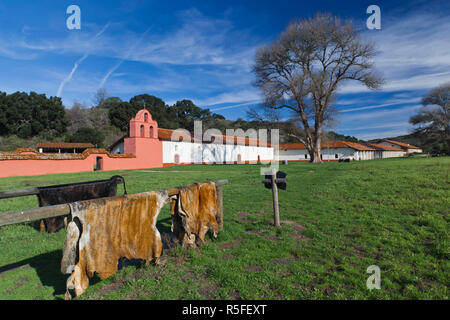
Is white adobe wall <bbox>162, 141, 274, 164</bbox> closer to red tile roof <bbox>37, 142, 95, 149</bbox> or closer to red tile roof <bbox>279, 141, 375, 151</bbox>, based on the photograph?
red tile roof <bbox>279, 141, 375, 151</bbox>

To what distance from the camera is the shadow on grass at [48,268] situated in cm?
316

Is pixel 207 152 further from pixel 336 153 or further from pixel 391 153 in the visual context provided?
pixel 391 153

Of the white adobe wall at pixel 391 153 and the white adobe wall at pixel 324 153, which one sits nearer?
the white adobe wall at pixel 324 153

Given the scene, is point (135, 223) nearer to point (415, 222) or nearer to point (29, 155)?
point (415, 222)

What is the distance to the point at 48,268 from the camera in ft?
11.9

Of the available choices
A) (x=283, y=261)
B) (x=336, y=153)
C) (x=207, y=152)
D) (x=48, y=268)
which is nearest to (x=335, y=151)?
(x=336, y=153)

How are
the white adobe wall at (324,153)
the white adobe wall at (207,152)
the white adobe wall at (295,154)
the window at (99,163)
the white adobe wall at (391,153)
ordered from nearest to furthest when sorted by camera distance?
the window at (99,163) < the white adobe wall at (207,152) < the white adobe wall at (324,153) < the white adobe wall at (295,154) < the white adobe wall at (391,153)

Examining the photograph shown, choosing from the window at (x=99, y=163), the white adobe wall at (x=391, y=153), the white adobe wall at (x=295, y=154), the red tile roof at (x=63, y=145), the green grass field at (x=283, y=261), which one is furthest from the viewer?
the white adobe wall at (x=391, y=153)

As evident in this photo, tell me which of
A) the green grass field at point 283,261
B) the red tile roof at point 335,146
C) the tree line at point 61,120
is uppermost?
the tree line at point 61,120

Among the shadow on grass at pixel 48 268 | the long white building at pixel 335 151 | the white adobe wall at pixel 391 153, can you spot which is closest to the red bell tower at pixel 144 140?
the shadow on grass at pixel 48 268

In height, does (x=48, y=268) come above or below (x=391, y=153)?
below

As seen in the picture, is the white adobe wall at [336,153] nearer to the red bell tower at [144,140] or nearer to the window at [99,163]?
the red bell tower at [144,140]

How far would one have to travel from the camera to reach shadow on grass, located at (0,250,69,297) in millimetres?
3158

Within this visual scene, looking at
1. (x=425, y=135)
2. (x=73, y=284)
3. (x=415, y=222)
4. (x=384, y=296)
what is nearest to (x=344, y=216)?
(x=415, y=222)
